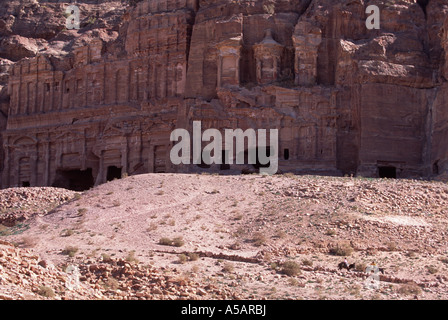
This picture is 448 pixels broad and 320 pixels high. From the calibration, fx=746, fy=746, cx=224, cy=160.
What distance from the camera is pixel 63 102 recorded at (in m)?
60.2

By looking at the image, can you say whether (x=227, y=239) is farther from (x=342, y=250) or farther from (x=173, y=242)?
(x=342, y=250)

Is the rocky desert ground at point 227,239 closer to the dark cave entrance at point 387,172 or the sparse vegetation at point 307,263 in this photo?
the sparse vegetation at point 307,263

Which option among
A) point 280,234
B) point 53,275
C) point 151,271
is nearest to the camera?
point 53,275

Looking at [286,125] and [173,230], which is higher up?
[286,125]

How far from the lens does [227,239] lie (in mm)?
32469

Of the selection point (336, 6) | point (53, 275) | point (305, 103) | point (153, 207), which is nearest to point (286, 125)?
point (305, 103)

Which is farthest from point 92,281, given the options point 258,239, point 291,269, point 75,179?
point 75,179

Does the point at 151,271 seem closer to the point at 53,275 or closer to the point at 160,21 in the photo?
the point at 53,275

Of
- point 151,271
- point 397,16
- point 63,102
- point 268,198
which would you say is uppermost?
point 397,16

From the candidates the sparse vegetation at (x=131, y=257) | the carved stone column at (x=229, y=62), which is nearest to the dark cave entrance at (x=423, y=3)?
the carved stone column at (x=229, y=62)

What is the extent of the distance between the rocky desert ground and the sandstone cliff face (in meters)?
8.02

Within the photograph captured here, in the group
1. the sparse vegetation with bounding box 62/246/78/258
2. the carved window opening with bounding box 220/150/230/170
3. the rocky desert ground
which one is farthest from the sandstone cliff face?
the sparse vegetation with bounding box 62/246/78/258

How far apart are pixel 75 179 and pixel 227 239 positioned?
30.1 metres

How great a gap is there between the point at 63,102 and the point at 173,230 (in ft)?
98.2
